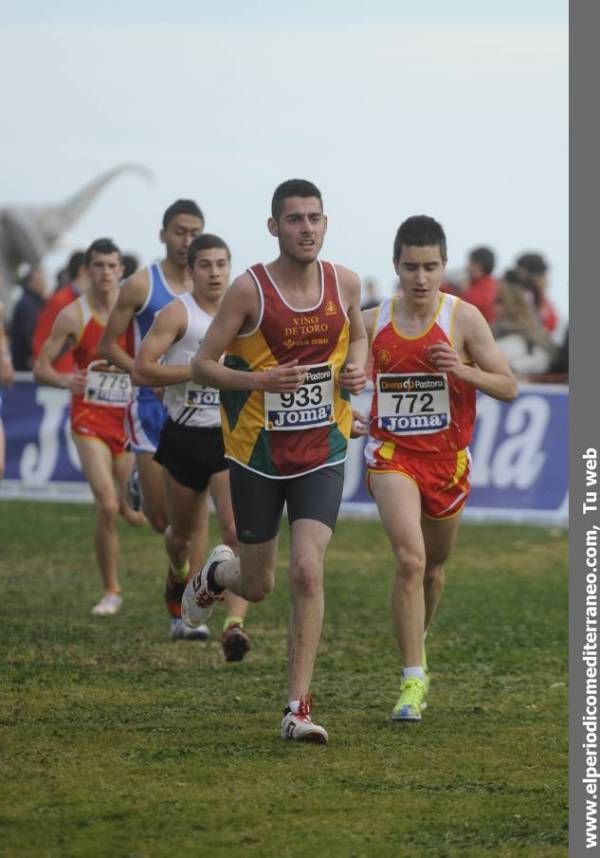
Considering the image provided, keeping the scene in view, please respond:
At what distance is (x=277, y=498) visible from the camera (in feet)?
30.5

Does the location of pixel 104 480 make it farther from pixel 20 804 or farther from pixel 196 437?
pixel 20 804

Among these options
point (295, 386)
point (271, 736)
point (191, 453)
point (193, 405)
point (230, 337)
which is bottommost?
point (271, 736)

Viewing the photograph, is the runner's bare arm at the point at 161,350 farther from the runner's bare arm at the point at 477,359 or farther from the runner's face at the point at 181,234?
the runner's bare arm at the point at 477,359

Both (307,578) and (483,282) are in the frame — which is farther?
(483,282)

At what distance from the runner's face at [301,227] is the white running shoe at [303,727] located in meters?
1.94

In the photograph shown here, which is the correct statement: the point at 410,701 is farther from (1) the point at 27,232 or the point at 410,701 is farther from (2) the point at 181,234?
(1) the point at 27,232

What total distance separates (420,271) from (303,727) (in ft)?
7.59

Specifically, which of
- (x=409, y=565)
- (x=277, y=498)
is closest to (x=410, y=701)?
(x=409, y=565)

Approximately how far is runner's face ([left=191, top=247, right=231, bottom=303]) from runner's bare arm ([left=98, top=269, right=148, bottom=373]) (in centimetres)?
63

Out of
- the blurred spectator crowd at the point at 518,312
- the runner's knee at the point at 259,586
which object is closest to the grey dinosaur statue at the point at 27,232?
the blurred spectator crowd at the point at 518,312

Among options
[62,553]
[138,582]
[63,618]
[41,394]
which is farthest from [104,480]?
[41,394]

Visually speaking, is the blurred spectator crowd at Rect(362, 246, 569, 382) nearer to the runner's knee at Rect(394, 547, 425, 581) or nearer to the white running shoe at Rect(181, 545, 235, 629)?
the white running shoe at Rect(181, 545, 235, 629)

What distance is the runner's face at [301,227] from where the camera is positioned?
9094mm

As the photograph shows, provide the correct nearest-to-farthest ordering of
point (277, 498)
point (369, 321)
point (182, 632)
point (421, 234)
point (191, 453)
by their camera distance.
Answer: point (277, 498) → point (421, 234) → point (369, 321) → point (191, 453) → point (182, 632)
